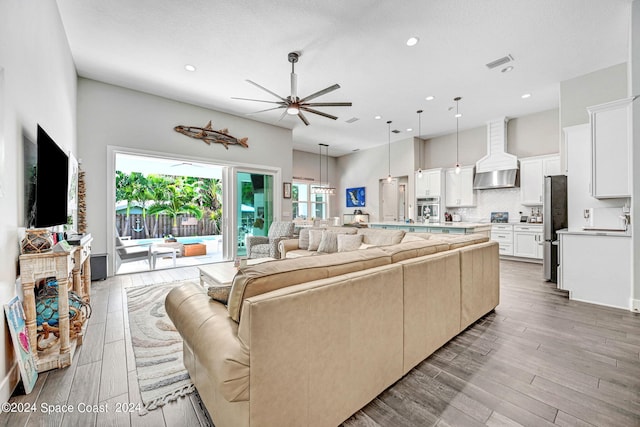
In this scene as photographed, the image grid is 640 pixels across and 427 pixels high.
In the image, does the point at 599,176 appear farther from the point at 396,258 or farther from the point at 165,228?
the point at 165,228

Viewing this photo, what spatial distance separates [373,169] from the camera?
8945 mm

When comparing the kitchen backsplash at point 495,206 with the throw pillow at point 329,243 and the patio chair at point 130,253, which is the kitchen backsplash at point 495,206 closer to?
the throw pillow at point 329,243

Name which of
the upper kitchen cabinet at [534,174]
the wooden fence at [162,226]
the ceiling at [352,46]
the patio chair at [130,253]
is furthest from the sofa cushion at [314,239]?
the wooden fence at [162,226]

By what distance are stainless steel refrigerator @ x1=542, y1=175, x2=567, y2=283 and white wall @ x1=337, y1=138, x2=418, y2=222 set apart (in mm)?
3688

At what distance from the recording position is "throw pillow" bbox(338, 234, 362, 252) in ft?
13.6

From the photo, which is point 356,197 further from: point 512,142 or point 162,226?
point 162,226

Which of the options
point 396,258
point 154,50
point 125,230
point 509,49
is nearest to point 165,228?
point 125,230

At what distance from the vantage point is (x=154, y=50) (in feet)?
11.7

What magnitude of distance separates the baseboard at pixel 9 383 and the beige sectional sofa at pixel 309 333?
970 millimetres

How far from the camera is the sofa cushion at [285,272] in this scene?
1.21 metres

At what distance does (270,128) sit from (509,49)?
187 inches

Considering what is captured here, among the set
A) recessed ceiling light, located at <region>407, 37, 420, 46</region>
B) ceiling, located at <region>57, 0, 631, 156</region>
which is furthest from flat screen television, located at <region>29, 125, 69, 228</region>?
recessed ceiling light, located at <region>407, 37, 420, 46</region>

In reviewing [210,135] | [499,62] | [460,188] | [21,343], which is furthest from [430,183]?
[21,343]

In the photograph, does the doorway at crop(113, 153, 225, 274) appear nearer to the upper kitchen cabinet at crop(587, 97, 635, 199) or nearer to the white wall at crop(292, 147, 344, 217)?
the white wall at crop(292, 147, 344, 217)
